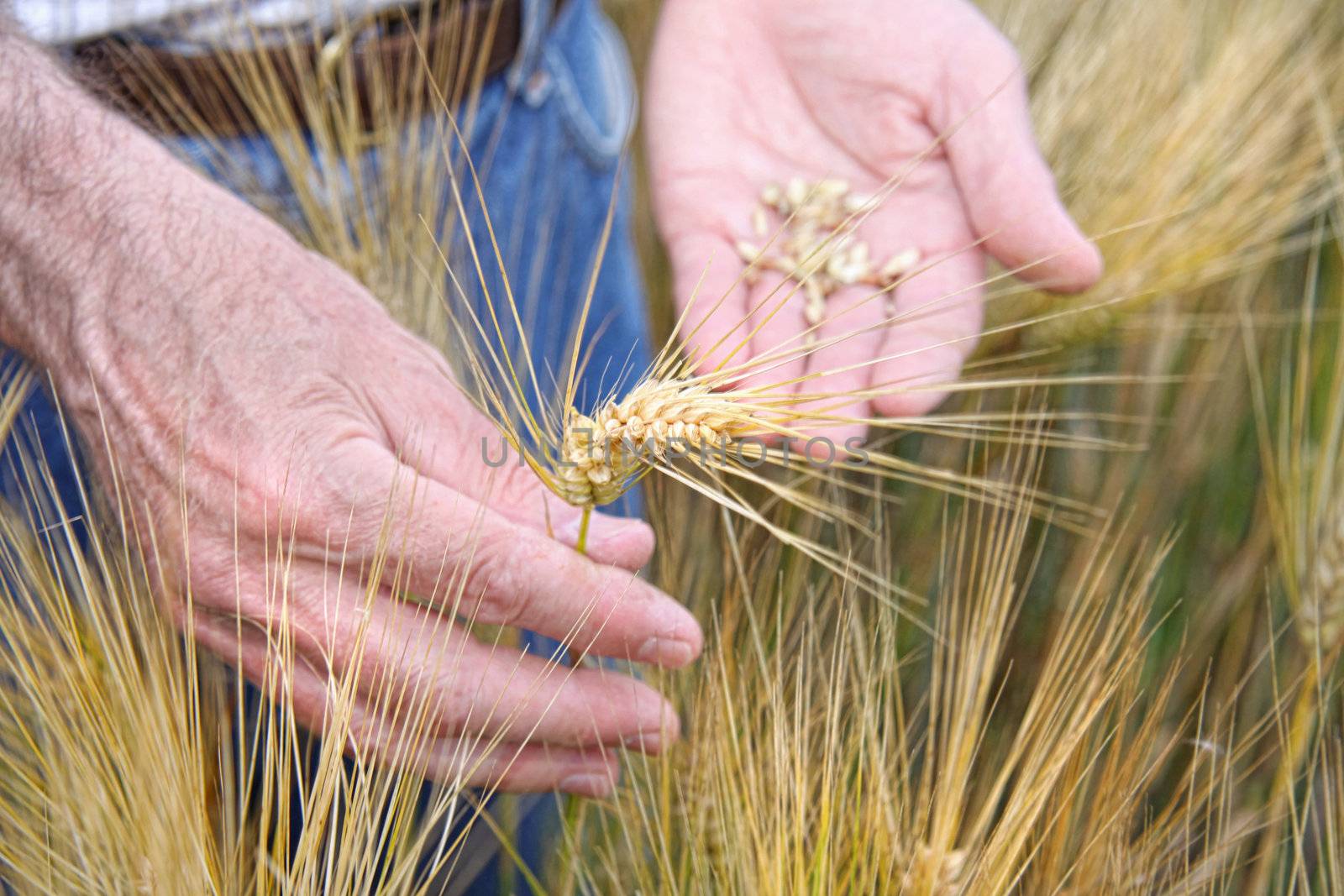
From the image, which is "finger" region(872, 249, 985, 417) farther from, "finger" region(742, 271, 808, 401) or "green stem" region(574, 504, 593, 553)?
"green stem" region(574, 504, 593, 553)

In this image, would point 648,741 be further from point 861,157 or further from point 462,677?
point 861,157

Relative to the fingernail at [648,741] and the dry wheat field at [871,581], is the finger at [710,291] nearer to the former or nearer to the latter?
the dry wheat field at [871,581]

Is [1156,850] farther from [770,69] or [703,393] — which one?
[770,69]

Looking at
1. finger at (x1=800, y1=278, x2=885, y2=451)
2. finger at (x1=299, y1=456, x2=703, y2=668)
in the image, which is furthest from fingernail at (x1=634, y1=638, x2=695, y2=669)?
finger at (x1=800, y1=278, x2=885, y2=451)

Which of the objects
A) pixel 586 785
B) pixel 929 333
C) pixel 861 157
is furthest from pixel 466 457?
pixel 861 157

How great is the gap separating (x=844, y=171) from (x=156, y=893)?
24.9 inches

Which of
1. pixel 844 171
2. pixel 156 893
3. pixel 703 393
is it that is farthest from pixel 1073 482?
pixel 156 893

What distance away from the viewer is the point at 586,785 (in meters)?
0.53

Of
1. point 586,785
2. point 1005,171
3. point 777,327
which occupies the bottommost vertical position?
point 586,785

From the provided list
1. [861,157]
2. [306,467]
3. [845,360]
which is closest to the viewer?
[306,467]

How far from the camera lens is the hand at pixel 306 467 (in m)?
0.47

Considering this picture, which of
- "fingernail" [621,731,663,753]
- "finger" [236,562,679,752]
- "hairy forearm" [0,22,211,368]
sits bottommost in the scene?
"fingernail" [621,731,663,753]

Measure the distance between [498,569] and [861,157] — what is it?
0.46 metres

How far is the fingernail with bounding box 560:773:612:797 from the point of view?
53 cm
